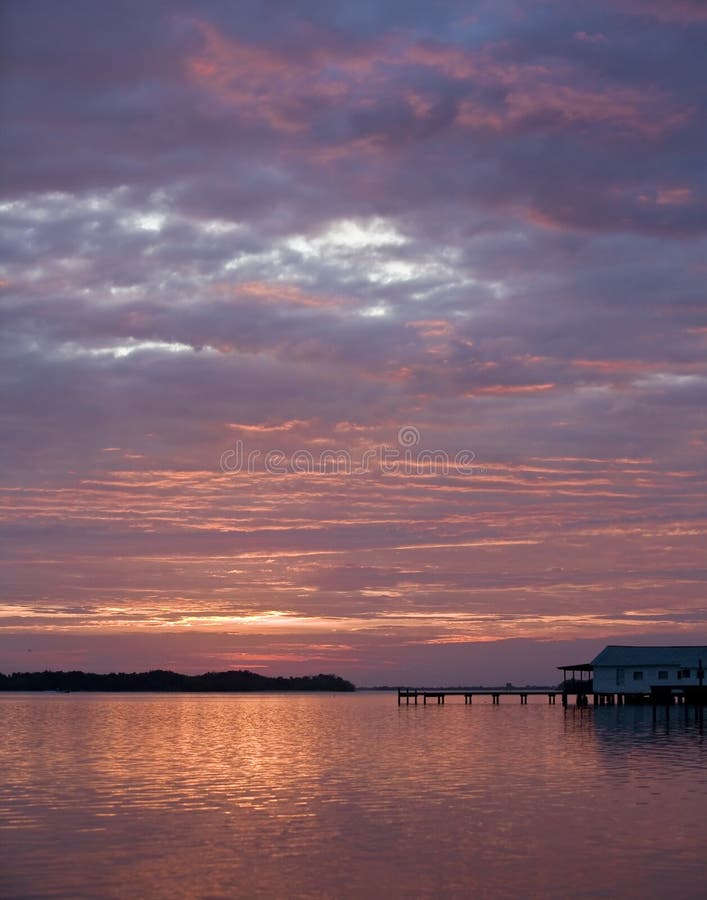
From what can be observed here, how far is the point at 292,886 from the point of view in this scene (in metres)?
26.2

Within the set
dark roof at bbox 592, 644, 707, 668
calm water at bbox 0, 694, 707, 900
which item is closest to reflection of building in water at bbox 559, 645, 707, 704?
dark roof at bbox 592, 644, 707, 668

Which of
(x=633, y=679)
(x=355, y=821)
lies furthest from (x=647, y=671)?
(x=355, y=821)

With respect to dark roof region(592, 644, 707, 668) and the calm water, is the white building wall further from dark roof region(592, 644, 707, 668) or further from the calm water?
the calm water

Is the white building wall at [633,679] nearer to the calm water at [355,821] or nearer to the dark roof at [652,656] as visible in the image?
the dark roof at [652,656]

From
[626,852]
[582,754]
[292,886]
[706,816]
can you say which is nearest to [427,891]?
[292,886]

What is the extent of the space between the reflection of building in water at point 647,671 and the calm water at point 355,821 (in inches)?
2121

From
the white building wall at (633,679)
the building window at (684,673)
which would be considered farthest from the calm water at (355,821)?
the white building wall at (633,679)

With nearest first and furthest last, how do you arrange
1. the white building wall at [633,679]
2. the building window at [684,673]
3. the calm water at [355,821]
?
1. the calm water at [355,821]
2. the building window at [684,673]
3. the white building wall at [633,679]

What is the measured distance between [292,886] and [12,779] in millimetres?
25745

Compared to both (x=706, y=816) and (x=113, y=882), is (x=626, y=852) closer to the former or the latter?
(x=706, y=816)

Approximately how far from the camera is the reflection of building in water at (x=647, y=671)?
118625 mm

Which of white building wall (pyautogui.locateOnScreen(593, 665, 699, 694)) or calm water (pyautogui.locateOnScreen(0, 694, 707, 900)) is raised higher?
white building wall (pyautogui.locateOnScreen(593, 665, 699, 694))

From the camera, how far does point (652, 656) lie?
12144 cm

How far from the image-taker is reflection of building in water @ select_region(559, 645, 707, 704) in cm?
11862
